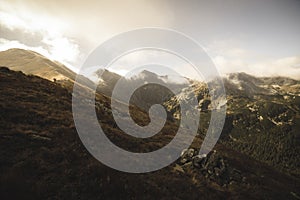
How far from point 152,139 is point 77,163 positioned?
15.7m

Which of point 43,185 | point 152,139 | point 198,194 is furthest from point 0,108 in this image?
point 198,194

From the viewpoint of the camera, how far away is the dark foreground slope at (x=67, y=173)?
578 inches

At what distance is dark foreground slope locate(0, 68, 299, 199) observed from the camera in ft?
48.2

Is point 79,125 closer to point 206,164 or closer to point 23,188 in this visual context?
point 23,188

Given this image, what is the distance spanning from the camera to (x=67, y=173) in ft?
54.1

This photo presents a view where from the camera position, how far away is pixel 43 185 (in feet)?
47.1

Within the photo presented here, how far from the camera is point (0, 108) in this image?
24.7m

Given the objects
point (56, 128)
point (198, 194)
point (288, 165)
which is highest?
point (56, 128)

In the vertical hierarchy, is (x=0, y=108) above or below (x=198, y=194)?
above

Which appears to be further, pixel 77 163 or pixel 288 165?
pixel 288 165

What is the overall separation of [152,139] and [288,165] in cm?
20850

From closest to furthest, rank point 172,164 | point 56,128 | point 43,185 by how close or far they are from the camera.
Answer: point 43,185
point 56,128
point 172,164

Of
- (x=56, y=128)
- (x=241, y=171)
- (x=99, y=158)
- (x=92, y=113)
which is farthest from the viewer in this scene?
(x=92, y=113)

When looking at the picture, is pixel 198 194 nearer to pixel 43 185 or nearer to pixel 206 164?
pixel 206 164
